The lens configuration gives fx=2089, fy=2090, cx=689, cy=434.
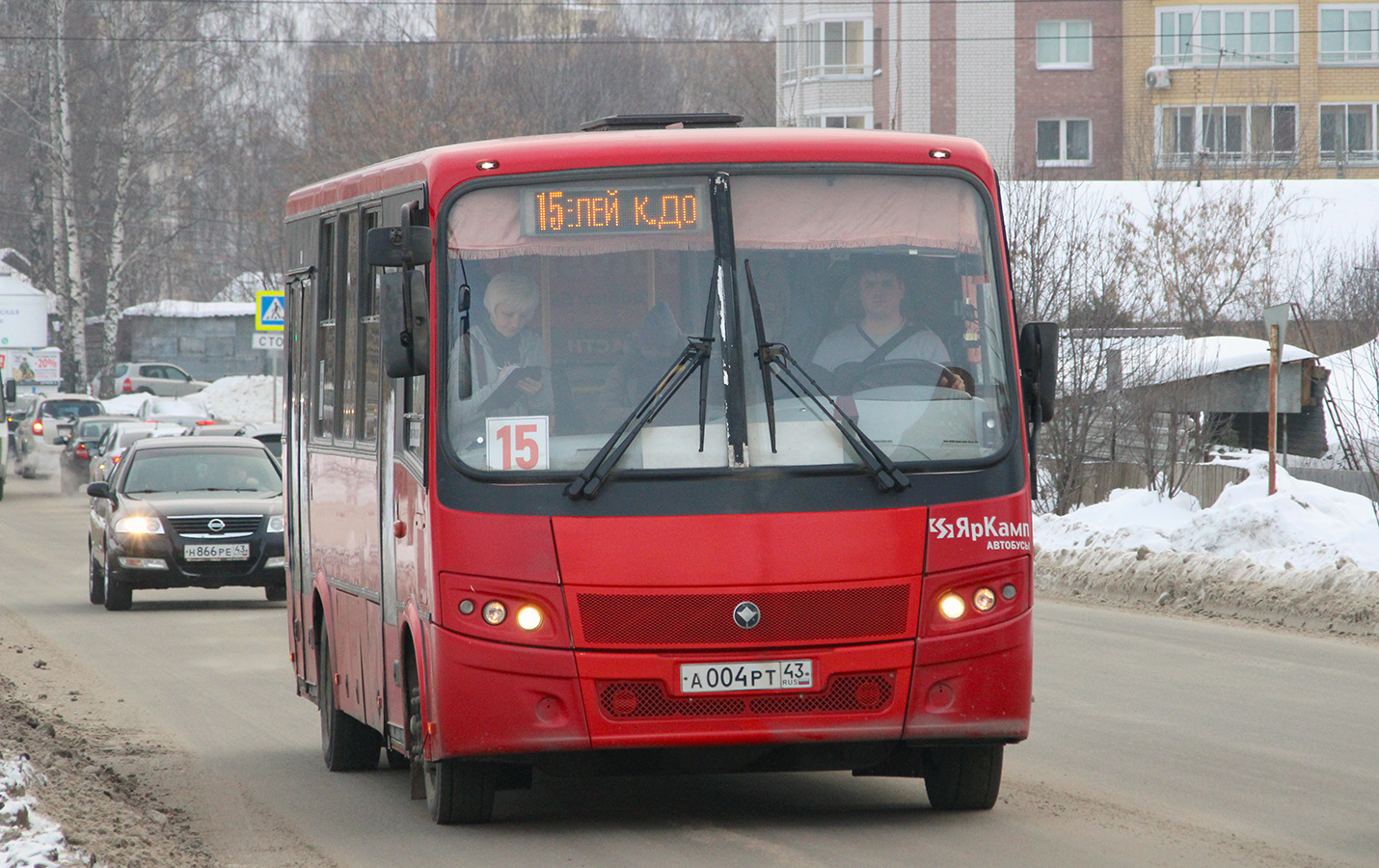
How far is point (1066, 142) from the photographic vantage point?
67.1 metres

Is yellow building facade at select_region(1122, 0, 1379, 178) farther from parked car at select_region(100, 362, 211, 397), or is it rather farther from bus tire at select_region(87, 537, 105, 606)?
bus tire at select_region(87, 537, 105, 606)

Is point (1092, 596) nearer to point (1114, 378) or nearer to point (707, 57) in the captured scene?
point (1114, 378)

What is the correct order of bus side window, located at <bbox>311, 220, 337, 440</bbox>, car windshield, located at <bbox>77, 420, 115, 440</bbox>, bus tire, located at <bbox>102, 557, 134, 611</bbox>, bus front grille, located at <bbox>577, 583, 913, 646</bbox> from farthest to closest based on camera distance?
car windshield, located at <bbox>77, 420, 115, 440</bbox> < bus tire, located at <bbox>102, 557, 134, 611</bbox> < bus side window, located at <bbox>311, 220, 337, 440</bbox> < bus front grille, located at <bbox>577, 583, 913, 646</bbox>

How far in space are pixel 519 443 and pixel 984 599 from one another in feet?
5.57

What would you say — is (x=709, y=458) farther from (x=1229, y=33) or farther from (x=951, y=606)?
(x=1229, y=33)

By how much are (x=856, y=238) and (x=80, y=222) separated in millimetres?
56610

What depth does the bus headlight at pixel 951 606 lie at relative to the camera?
7.18m

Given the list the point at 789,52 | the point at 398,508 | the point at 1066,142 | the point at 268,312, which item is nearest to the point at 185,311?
the point at 789,52

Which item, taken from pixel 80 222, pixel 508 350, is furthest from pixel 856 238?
pixel 80 222

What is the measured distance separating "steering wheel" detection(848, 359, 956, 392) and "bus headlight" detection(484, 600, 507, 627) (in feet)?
4.70

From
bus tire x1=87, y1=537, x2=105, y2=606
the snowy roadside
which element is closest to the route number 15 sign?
the snowy roadside

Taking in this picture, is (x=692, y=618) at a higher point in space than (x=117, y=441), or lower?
higher

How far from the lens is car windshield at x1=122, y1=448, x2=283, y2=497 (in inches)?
797

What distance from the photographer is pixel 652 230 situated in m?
7.37
